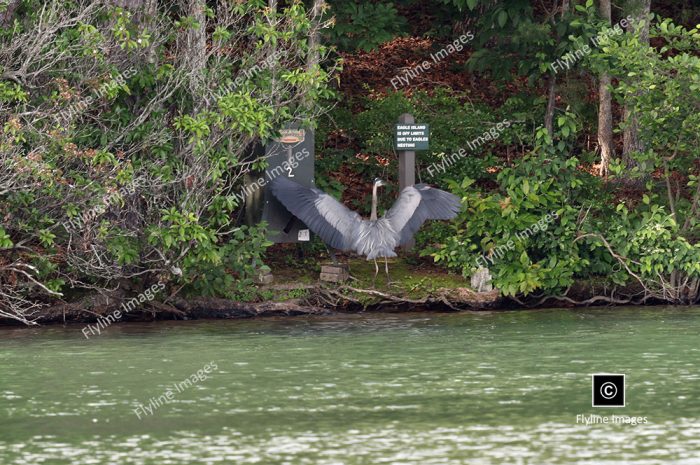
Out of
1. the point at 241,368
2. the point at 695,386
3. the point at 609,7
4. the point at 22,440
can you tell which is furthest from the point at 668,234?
the point at 22,440

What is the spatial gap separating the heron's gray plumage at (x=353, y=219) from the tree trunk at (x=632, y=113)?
10.4 ft

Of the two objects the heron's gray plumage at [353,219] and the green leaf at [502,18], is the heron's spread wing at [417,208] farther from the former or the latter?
the green leaf at [502,18]

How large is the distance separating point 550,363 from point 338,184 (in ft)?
21.2

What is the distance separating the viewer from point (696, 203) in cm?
1872

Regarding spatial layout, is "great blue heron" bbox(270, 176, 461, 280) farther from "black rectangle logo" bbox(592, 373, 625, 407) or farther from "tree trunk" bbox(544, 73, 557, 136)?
"black rectangle logo" bbox(592, 373, 625, 407)

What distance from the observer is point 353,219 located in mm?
17766

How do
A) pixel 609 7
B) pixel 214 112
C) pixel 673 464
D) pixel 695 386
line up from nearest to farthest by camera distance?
pixel 673 464
pixel 695 386
pixel 214 112
pixel 609 7

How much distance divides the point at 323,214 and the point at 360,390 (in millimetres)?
5014

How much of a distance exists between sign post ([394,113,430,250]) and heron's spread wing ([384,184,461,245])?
89 cm

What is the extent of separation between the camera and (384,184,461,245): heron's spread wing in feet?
58.6

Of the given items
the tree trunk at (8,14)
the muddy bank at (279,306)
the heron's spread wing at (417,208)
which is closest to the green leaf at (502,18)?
the heron's spread wing at (417,208)

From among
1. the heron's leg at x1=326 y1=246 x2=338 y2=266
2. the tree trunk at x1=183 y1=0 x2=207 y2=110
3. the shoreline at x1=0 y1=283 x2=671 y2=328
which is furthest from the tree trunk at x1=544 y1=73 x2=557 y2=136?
the tree trunk at x1=183 y1=0 x2=207 y2=110

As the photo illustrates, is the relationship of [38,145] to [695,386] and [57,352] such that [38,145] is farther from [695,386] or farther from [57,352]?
[695,386]

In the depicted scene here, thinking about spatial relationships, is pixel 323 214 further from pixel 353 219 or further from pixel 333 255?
pixel 333 255
